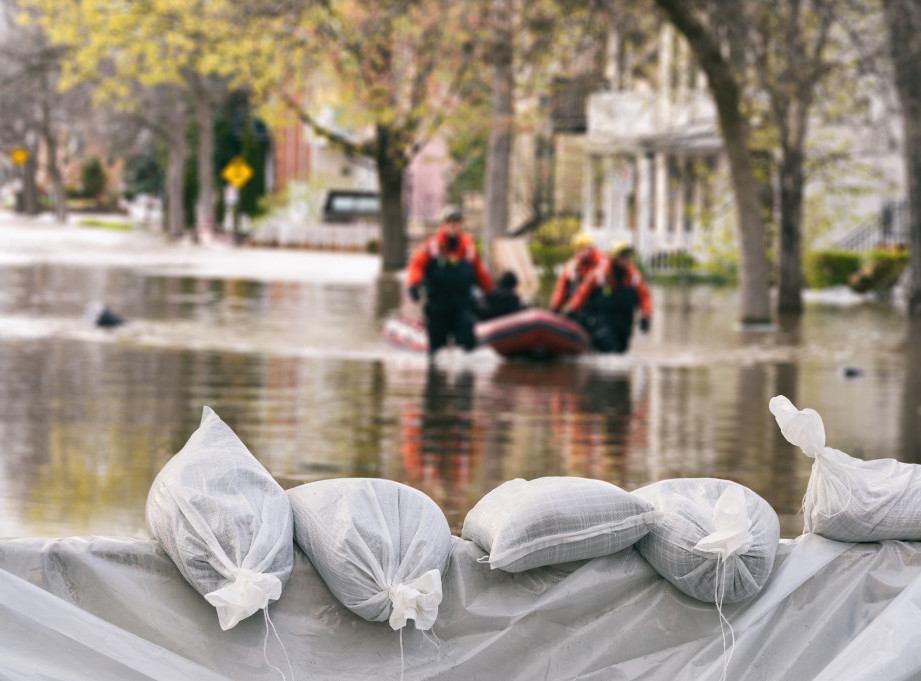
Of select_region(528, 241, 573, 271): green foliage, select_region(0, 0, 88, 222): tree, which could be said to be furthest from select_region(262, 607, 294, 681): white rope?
select_region(0, 0, 88, 222): tree

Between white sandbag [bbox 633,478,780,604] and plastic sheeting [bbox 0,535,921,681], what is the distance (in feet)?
0.23

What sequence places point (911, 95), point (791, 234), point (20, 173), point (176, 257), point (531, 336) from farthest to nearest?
point (20, 173) → point (176, 257) → point (791, 234) → point (911, 95) → point (531, 336)

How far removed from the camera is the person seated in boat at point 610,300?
1766 cm

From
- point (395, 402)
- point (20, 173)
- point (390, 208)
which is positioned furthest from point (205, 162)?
point (395, 402)

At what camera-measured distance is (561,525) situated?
13.6 ft

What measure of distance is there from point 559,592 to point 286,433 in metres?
6.89

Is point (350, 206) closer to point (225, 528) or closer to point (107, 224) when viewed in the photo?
point (107, 224)

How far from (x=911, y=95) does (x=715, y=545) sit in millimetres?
22205

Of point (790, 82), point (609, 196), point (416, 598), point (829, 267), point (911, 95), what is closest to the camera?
point (416, 598)

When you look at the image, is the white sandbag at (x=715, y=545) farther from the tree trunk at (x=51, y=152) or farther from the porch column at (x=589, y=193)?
the tree trunk at (x=51, y=152)

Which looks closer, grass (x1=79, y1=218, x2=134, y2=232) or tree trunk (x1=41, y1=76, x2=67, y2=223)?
tree trunk (x1=41, y1=76, x2=67, y2=223)

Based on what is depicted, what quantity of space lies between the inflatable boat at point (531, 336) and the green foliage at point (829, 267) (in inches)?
642

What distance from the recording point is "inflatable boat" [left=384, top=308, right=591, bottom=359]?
56.4ft

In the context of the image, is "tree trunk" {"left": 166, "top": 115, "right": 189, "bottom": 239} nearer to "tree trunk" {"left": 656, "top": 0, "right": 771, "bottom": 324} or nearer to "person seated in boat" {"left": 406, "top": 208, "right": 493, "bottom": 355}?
"tree trunk" {"left": 656, "top": 0, "right": 771, "bottom": 324}
